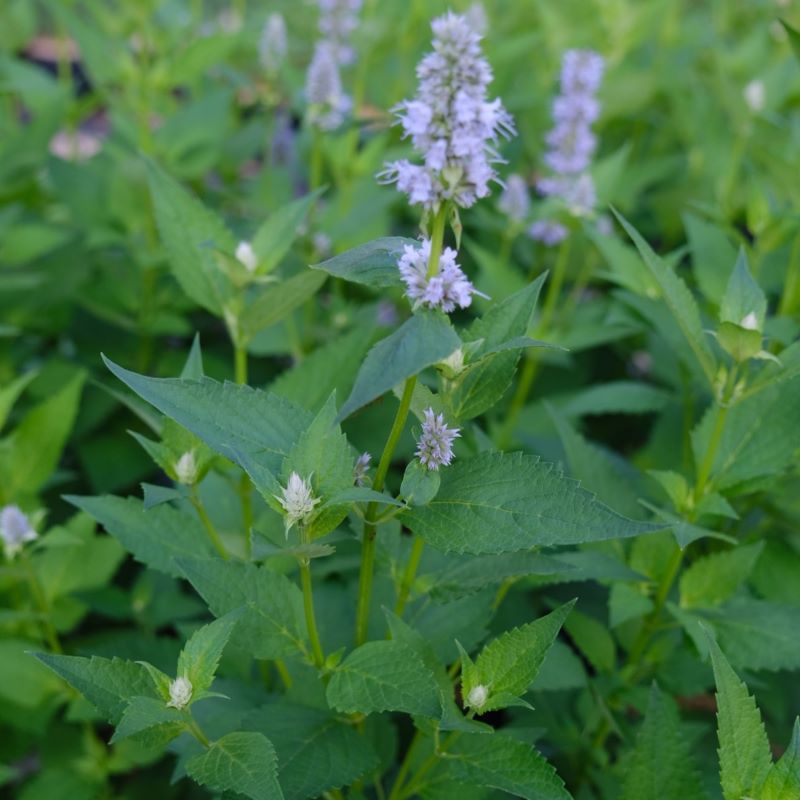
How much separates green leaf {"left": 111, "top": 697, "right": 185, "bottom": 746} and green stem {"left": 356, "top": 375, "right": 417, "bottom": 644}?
12.5 inches

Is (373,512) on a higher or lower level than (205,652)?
higher

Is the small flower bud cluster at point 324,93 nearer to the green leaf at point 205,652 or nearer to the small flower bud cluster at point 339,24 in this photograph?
the small flower bud cluster at point 339,24

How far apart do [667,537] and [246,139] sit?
2524mm

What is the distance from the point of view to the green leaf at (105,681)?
1208mm

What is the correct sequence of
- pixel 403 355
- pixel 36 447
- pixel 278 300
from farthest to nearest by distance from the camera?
pixel 36 447 → pixel 278 300 → pixel 403 355

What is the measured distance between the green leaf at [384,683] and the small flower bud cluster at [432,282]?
19.8 inches

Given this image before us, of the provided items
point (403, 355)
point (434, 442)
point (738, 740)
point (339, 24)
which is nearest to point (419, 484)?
point (434, 442)

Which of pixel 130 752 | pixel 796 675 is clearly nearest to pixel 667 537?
pixel 796 675

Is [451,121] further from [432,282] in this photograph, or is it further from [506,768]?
[506,768]

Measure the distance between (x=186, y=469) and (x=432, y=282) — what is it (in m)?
0.61

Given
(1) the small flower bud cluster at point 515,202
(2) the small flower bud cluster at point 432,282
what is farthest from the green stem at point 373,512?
(1) the small flower bud cluster at point 515,202

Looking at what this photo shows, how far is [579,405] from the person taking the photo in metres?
2.33

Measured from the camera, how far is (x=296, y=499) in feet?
3.85

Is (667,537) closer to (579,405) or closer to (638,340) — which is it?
(579,405)
